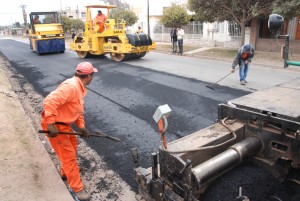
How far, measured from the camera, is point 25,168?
361 cm

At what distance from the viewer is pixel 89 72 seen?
10.5ft

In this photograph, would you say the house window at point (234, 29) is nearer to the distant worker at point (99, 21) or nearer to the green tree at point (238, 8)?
the green tree at point (238, 8)

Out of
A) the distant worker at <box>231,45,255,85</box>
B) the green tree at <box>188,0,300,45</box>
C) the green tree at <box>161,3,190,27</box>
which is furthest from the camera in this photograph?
the green tree at <box>161,3,190,27</box>

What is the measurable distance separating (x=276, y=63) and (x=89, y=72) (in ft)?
38.1

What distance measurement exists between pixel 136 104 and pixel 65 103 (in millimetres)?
3459

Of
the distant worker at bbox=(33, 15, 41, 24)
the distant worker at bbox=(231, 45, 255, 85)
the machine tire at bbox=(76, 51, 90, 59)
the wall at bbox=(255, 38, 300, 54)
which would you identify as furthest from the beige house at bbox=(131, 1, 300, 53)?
the distant worker at bbox=(33, 15, 41, 24)

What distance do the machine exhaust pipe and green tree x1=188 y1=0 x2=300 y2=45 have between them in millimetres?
11386

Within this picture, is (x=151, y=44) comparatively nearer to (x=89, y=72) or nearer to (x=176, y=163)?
(x=89, y=72)

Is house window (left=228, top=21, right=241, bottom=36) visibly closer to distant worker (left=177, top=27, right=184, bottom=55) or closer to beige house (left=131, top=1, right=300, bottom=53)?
beige house (left=131, top=1, right=300, bottom=53)

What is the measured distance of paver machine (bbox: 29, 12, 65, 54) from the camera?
644 inches

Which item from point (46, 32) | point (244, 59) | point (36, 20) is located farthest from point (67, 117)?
point (36, 20)

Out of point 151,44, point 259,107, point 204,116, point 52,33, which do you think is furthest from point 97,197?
point 52,33

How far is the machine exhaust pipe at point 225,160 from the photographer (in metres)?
2.12

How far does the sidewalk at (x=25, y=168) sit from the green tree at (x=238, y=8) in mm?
11616
